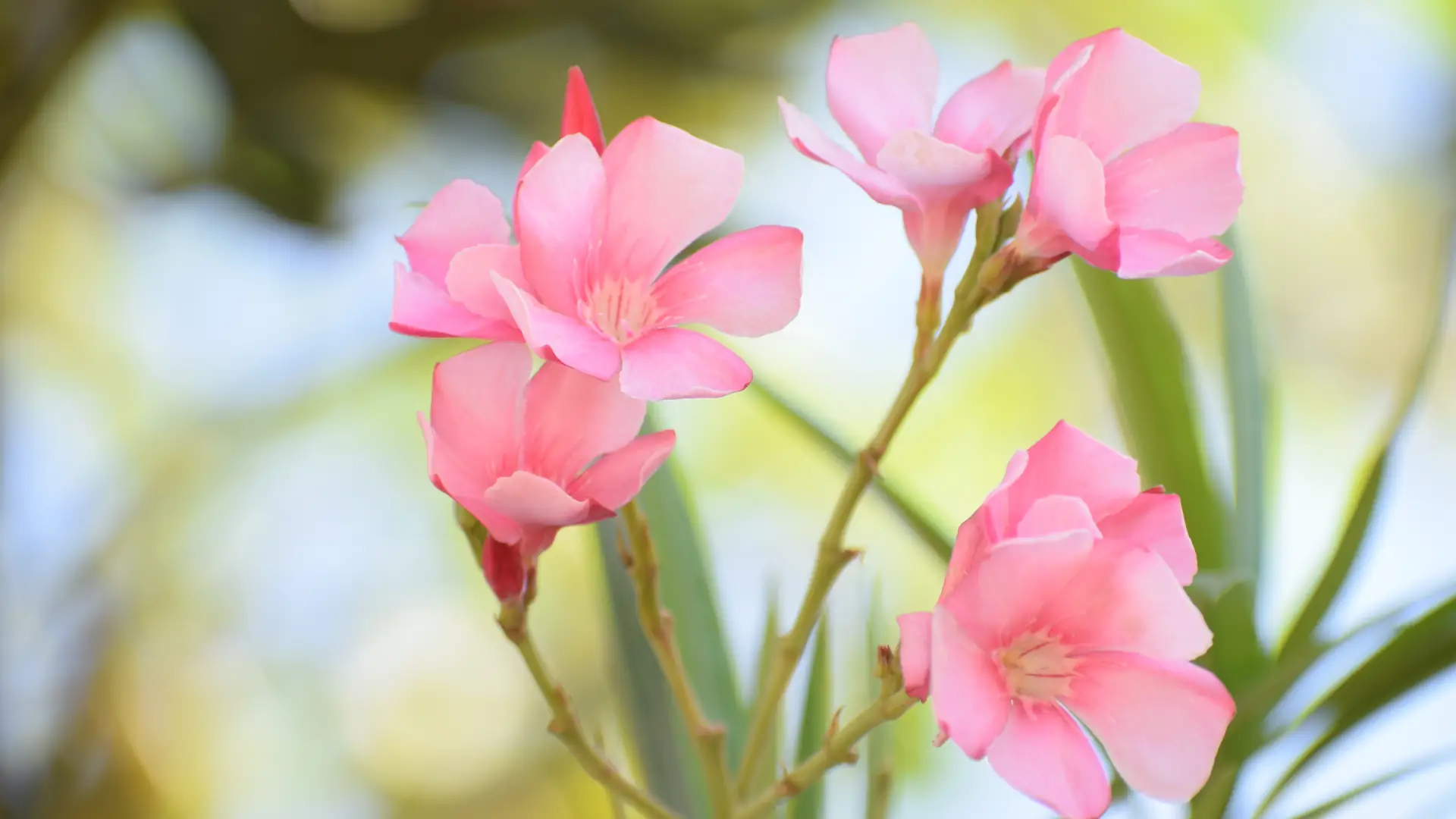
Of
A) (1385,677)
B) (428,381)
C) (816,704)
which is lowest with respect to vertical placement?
(428,381)

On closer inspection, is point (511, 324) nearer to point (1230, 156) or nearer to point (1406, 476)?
point (1230, 156)

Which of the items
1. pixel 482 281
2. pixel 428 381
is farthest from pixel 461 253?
pixel 428 381

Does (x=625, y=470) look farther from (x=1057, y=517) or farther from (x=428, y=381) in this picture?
(x=428, y=381)

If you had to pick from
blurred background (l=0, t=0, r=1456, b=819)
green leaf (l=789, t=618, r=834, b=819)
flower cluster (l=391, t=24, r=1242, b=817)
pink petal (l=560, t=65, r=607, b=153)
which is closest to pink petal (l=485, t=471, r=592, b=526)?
flower cluster (l=391, t=24, r=1242, b=817)

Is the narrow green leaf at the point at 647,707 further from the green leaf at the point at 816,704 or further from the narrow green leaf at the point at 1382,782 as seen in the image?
the narrow green leaf at the point at 1382,782

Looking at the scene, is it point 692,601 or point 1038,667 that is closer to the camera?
point 1038,667

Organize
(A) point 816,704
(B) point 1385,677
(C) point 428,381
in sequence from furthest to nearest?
1. (C) point 428,381
2. (A) point 816,704
3. (B) point 1385,677

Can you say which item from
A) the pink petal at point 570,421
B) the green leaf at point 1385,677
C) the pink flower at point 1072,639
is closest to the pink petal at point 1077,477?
the pink flower at point 1072,639
